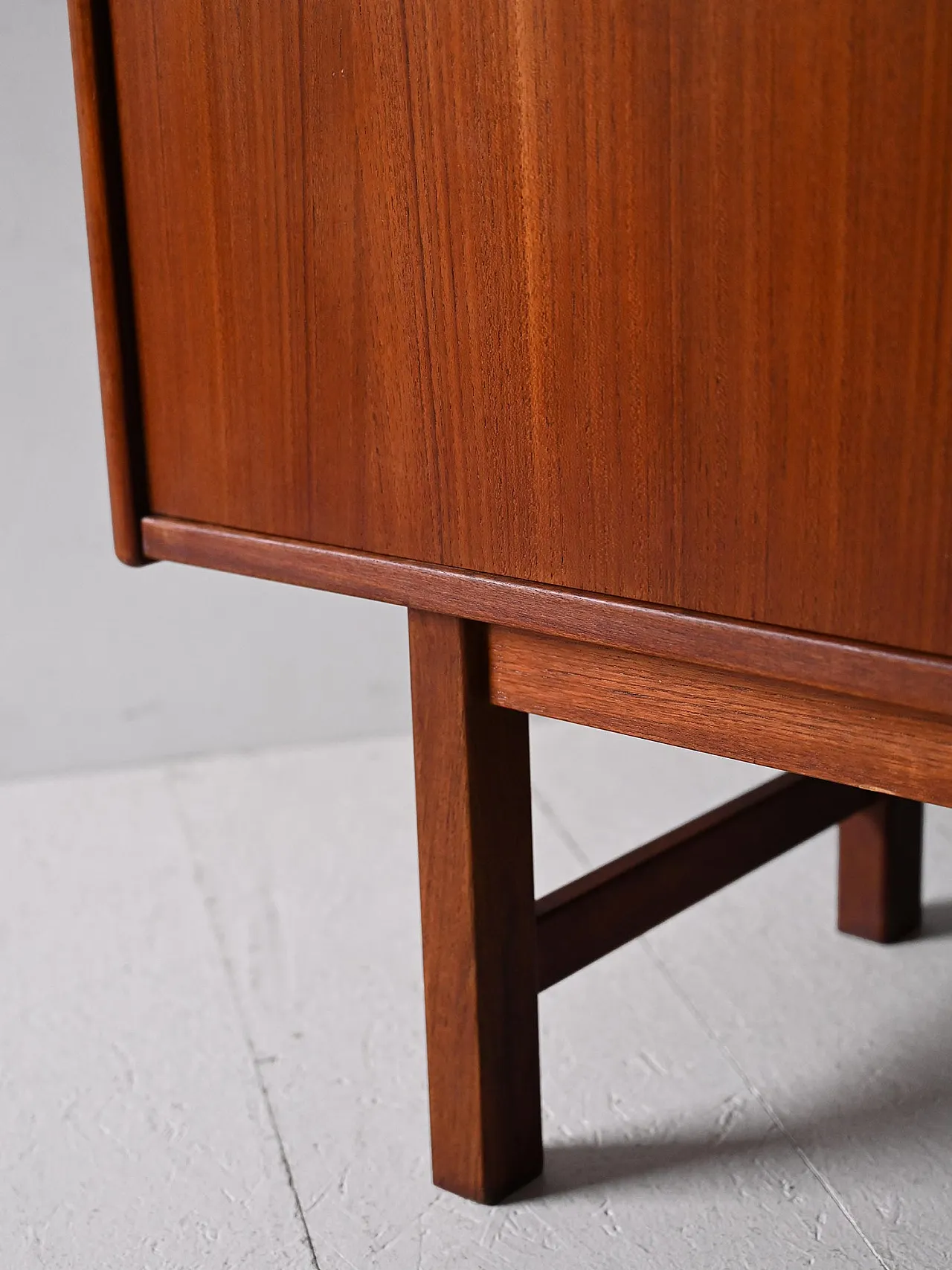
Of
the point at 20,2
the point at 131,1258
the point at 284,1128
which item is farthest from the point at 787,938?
the point at 20,2

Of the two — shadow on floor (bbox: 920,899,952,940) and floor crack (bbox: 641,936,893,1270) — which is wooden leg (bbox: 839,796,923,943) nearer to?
shadow on floor (bbox: 920,899,952,940)

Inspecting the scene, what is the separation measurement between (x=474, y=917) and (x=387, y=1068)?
12.6 inches

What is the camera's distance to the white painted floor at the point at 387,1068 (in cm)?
101

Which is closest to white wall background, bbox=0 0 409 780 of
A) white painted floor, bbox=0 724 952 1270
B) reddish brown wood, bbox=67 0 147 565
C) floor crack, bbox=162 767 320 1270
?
floor crack, bbox=162 767 320 1270

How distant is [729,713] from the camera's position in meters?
0.79

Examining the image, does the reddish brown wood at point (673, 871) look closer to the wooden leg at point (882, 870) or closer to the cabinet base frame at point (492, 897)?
the cabinet base frame at point (492, 897)

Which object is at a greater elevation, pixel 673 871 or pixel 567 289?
pixel 567 289

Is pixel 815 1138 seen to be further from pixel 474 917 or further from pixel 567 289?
pixel 567 289

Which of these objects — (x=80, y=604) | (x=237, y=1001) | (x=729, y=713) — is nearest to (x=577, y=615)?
(x=729, y=713)

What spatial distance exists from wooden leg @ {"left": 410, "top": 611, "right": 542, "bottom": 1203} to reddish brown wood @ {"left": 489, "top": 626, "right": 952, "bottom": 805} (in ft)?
0.13

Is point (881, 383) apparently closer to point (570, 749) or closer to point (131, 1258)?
point (131, 1258)

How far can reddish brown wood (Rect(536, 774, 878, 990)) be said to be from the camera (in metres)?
1.04

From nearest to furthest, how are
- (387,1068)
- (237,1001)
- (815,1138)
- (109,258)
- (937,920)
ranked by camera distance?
(109,258)
(815,1138)
(387,1068)
(237,1001)
(937,920)

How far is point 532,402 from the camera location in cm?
77
